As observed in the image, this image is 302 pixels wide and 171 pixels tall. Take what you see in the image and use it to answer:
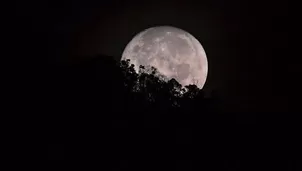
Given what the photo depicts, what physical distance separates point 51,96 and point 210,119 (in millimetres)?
6502

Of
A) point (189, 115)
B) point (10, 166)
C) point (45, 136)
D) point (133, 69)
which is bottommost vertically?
point (10, 166)

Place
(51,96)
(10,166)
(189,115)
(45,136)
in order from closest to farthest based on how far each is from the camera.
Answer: (10,166)
(45,136)
(51,96)
(189,115)

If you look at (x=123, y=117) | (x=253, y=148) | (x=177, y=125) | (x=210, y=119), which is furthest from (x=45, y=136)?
(x=253, y=148)

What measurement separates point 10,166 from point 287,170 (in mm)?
10345

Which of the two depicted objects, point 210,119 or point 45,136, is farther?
point 210,119

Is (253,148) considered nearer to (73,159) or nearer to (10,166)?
(73,159)

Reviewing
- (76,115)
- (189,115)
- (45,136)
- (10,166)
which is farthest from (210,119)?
(10,166)

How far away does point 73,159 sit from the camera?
618 inches

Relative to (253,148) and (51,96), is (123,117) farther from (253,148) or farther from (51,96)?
(253,148)

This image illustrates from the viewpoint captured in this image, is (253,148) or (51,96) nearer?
(51,96)

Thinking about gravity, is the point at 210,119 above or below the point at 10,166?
above

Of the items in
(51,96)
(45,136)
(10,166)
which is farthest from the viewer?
(51,96)

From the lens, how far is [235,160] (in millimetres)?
17891

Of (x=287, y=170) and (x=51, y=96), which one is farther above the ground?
(x=51, y=96)
